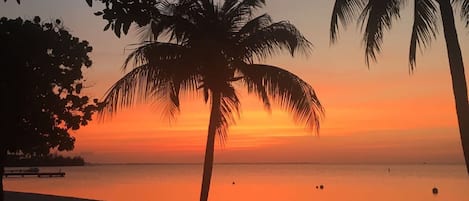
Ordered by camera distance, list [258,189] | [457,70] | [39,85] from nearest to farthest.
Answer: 1. [457,70]
2. [39,85]
3. [258,189]

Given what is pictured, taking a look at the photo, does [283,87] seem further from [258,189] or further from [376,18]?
[258,189]

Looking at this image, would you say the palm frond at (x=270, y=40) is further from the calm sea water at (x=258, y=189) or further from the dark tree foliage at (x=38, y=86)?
the calm sea water at (x=258, y=189)

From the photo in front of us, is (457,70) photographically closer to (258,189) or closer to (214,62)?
(214,62)

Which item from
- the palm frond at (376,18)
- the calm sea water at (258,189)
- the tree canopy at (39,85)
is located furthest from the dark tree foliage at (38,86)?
the calm sea water at (258,189)

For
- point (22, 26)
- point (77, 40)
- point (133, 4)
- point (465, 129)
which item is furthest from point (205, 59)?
point (133, 4)

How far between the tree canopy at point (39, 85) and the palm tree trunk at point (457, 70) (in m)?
8.46

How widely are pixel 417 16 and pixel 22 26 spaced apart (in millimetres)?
9221

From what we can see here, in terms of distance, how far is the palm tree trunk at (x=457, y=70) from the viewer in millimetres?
11547

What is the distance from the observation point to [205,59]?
50.0 ft

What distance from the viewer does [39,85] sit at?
15.5m

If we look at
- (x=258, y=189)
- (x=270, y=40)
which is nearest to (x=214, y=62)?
(x=270, y=40)

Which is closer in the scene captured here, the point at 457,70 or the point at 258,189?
the point at 457,70

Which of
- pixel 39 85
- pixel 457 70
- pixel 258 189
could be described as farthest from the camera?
pixel 258 189

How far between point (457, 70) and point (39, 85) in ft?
31.6
